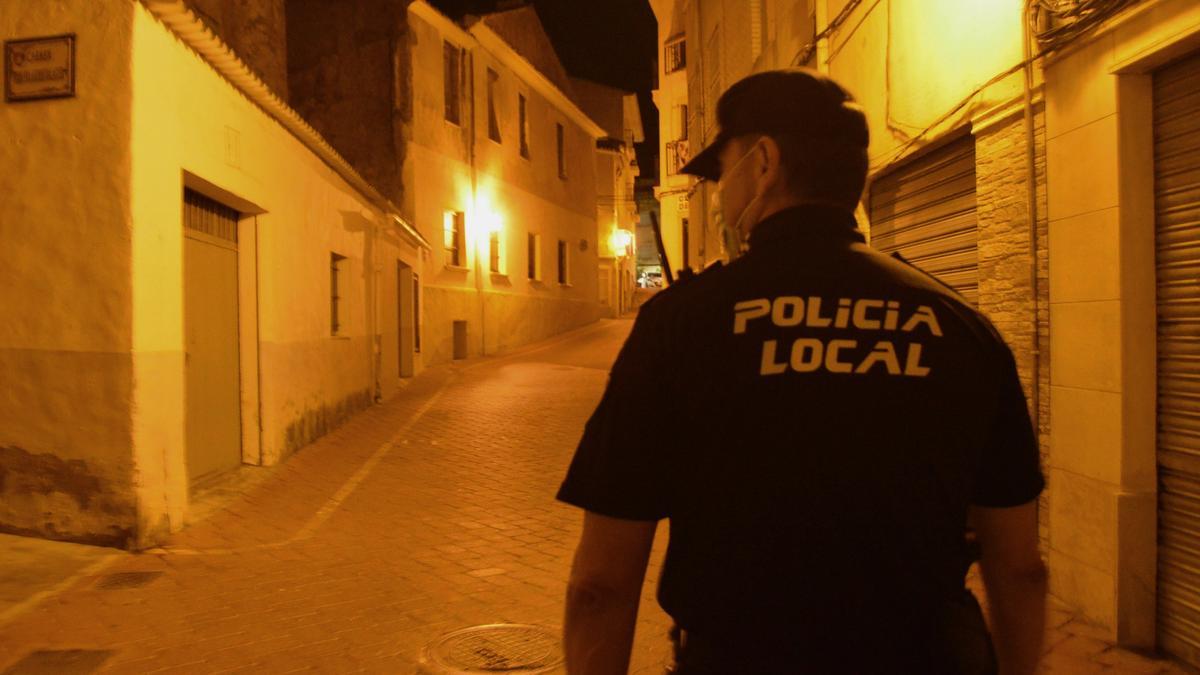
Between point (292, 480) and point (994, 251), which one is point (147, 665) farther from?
point (994, 251)

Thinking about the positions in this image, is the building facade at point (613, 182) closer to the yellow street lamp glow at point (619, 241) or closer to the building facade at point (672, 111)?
the yellow street lamp glow at point (619, 241)

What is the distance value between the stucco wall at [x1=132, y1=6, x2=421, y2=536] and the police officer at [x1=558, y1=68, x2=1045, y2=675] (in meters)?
5.75

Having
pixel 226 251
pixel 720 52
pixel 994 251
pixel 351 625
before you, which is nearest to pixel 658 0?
pixel 720 52

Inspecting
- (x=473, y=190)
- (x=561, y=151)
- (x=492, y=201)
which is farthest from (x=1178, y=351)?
(x=561, y=151)

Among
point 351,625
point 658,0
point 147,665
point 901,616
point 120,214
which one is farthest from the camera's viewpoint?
point 658,0

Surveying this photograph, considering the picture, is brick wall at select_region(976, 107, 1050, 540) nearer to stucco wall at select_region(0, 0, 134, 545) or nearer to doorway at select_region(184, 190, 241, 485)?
stucco wall at select_region(0, 0, 134, 545)

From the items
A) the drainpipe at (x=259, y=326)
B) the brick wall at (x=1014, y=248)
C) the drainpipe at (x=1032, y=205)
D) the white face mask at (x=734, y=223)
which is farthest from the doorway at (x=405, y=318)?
→ the white face mask at (x=734, y=223)

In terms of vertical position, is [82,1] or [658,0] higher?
[658,0]

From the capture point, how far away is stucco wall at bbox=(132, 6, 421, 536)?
6.31 metres

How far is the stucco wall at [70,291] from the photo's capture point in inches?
242

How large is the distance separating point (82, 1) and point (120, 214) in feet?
5.29

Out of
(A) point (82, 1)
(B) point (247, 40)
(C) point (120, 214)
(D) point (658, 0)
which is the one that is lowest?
(C) point (120, 214)

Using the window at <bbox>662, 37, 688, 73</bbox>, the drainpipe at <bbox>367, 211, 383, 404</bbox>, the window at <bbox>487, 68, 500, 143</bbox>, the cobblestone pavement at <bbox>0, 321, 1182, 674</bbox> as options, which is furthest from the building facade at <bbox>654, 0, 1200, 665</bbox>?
the window at <bbox>662, 37, 688, 73</bbox>

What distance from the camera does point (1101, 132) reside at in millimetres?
4539
